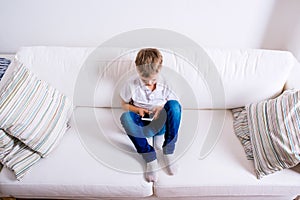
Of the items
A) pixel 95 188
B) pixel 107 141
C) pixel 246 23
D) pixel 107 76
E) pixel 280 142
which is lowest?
pixel 95 188

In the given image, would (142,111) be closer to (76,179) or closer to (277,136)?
(76,179)

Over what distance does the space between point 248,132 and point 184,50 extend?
54 centimetres

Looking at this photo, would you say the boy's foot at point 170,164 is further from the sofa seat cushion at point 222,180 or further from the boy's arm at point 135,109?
the boy's arm at point 135,109

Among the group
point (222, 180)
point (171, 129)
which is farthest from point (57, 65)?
point (222, 180)

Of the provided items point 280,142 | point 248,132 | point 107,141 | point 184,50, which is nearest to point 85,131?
point 107,141

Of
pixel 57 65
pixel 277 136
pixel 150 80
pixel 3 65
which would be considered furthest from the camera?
pixel 3 65

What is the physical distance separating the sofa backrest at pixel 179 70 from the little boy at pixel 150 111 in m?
0.10

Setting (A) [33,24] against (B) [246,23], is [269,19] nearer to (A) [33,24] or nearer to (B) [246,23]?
(B) [246,23]

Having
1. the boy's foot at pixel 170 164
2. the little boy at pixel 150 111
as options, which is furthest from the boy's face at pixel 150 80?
the boy's foot at pixel 170 164

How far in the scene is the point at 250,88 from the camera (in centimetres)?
142

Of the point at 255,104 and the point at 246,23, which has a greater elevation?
the point at 246,23

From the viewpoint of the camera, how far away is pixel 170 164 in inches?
48.1

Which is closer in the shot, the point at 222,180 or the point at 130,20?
the point at 222,180

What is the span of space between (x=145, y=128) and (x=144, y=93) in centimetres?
18
